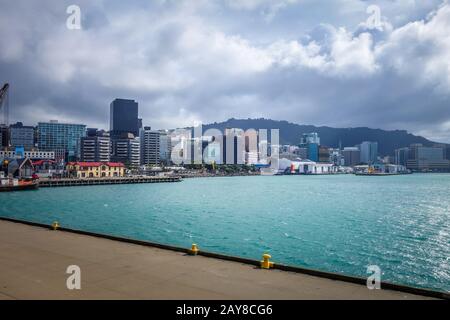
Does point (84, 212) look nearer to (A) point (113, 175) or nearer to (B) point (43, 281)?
(B) point (43, 281)

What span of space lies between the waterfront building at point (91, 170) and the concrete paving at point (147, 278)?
126 m

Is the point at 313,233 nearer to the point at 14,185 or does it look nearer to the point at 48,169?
the point at 14,185

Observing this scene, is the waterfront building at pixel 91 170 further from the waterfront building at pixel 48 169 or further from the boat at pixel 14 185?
the boat at pixel 14 185

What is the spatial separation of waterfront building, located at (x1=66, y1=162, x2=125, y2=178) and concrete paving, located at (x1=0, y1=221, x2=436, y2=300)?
126 meters

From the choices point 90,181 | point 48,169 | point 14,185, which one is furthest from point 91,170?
point 14,185

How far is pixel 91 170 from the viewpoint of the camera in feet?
440

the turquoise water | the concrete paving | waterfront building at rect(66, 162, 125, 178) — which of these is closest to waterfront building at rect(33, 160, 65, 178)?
waterfront building at rect(66, 162, 125, 178)

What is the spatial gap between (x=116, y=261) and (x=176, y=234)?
17.2 m

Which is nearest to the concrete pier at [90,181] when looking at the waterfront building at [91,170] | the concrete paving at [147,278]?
the waterfront building at [91,170]

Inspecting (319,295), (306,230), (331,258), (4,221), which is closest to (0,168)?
(4,221)

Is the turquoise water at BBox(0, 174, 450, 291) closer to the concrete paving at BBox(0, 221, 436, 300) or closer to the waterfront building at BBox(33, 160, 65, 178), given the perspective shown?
the concrete paving at BBox(0, 221, 436, 300)

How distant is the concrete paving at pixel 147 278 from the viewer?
8.91 meters

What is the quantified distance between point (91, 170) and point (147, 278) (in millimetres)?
133330

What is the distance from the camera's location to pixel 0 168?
356 ft
